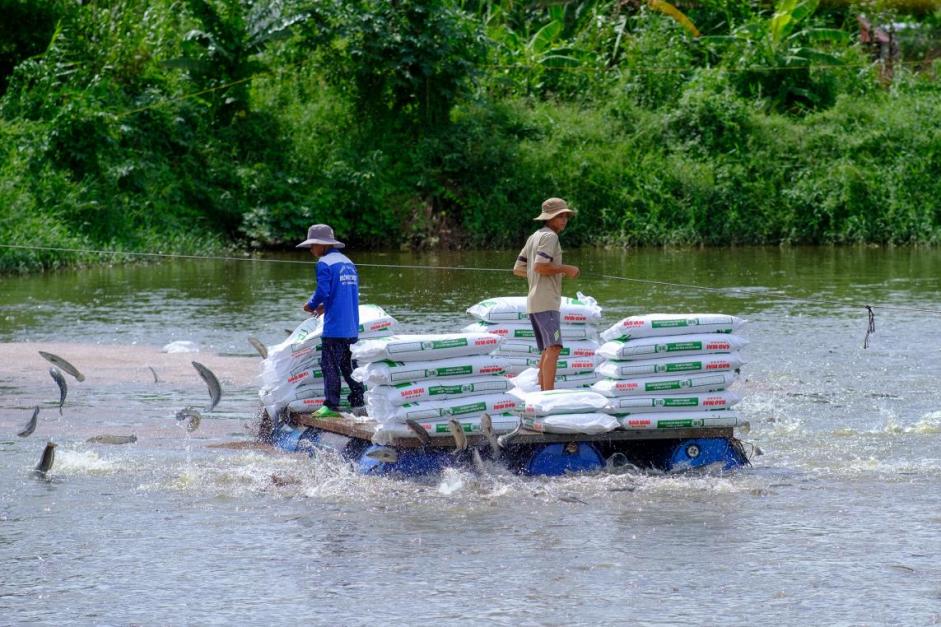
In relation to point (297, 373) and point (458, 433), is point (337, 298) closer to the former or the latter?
point (297, 373)

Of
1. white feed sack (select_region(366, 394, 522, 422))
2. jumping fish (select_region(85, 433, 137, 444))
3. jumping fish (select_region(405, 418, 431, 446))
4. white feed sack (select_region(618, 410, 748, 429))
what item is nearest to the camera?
jumping fish (select_region(405, 418, 431, 446))

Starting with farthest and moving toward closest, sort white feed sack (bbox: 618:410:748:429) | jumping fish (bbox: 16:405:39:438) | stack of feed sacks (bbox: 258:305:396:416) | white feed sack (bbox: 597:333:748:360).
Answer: stack of feed sacks (bbox: 258:305:396:416) < jumping fish (bbox: 16:405:39:438) < white feed sack (bbox: 597:333:748:360) < white feed sack (bbox: 618:410:748:429)

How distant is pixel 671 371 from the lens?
948cm

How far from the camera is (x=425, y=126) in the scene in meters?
32.8

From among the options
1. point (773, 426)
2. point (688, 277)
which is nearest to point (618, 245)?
point (688, 277)

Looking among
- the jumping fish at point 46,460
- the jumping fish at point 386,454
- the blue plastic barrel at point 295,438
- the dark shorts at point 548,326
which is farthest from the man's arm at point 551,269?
the jumping fish at point 46,460

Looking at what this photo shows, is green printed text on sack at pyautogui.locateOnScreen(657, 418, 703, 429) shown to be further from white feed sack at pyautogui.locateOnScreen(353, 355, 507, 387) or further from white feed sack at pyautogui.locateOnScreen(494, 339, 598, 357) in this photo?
white feed sack at pyautogui.locateOnScreen(494, 339, 598, 357)

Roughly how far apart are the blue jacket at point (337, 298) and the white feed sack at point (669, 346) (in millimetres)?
1753

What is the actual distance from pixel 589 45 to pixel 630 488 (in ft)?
95.3

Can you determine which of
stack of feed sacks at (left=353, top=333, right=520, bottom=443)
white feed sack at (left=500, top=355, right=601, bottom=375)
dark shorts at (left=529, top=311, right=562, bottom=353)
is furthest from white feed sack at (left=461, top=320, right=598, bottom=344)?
stack of feed sacks at (left=353, top=333, right=520, bottom=443)

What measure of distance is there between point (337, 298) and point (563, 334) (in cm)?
189

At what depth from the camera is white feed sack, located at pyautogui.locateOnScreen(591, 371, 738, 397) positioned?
9.29 metres

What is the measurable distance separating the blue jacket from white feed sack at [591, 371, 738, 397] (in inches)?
69.6

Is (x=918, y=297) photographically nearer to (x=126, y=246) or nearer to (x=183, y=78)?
(x=126, y=246)
